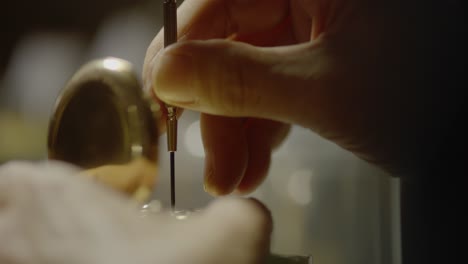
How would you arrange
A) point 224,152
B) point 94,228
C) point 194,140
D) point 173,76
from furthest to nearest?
point 194,140 < point 224,152 < point 173,76 < point 94,228

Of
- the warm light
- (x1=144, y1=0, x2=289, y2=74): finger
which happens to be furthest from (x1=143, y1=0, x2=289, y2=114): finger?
the warm light

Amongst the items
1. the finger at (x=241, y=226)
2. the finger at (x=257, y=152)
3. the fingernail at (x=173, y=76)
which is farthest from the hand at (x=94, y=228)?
the finger at (x=257, y=152)

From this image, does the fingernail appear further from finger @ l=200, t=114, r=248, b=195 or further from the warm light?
the warm light

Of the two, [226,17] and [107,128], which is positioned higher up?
[226,17]

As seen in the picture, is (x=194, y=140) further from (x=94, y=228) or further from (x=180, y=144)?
(x=94, y=228)

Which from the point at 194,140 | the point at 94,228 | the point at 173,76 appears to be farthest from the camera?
the point at 194,140

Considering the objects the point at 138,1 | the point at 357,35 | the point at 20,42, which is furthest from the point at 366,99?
the point at 20,42

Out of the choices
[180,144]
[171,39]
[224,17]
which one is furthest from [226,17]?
[180,144]

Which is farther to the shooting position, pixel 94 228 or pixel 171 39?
pixel 171 39
